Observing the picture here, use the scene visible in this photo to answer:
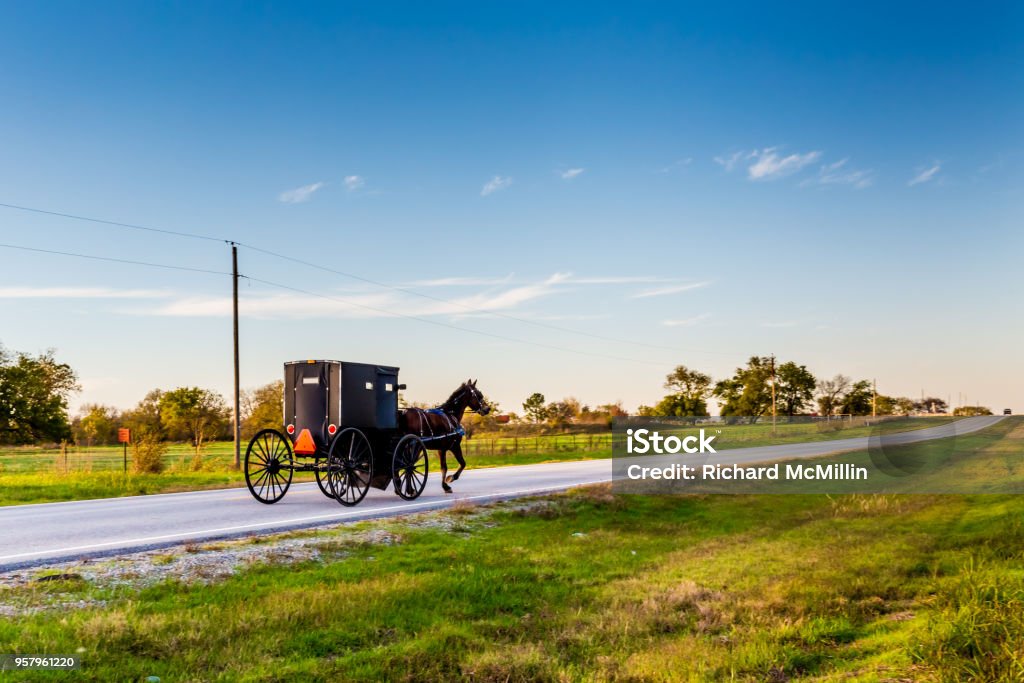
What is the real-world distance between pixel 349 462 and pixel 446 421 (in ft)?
11.7

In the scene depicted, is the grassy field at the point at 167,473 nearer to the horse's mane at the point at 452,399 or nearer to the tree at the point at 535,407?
the horse's mane at the point at 452,399

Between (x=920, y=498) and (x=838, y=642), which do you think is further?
(x=920, y=498)

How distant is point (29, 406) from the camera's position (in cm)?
6731

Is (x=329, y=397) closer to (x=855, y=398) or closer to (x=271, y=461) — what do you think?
(x=271, y=461)

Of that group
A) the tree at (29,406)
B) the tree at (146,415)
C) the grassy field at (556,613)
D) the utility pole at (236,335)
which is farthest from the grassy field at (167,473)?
the tree at (146,415)

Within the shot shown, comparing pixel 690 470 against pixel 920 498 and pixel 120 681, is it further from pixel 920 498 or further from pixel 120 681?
pixel 120 681

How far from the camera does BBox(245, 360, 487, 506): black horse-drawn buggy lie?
642 inches

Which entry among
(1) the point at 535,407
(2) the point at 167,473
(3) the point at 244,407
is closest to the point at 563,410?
(1) the point at 535,407

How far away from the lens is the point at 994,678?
24.4 ft

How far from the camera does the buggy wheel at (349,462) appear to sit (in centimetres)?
1620

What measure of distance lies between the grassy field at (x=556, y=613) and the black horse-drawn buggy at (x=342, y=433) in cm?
259

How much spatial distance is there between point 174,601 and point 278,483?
A: 31.5ft

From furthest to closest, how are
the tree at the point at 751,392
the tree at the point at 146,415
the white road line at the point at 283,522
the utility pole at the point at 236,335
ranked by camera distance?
the tree at the point at 751,392 < the tree at the point at 146,415 < the utility pole at the point at 236,335 < the white road line at the point at 283,522

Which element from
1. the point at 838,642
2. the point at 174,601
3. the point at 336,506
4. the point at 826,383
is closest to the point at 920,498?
the point at 838,642
